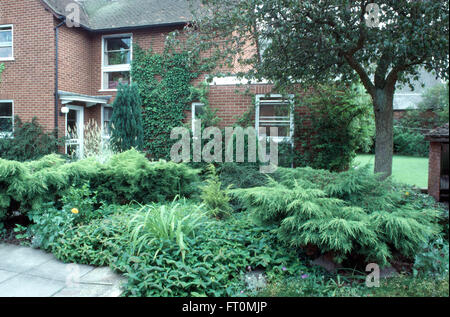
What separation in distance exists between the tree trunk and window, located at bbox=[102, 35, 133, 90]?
9.63m

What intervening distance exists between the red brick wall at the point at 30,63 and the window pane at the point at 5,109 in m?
0.36

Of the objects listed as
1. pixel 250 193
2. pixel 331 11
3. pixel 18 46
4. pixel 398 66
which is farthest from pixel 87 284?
pixel 18 46

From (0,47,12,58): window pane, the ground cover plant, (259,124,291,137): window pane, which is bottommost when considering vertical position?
the ground cover plant

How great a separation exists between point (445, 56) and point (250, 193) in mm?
3604

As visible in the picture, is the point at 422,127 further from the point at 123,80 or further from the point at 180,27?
the point at 123,80

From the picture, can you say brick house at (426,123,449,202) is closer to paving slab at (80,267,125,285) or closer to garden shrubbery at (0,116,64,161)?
paving slab at (80,267,125,285)

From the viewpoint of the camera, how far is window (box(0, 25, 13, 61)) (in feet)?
40.9

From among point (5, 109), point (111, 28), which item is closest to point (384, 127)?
point (111, 28)

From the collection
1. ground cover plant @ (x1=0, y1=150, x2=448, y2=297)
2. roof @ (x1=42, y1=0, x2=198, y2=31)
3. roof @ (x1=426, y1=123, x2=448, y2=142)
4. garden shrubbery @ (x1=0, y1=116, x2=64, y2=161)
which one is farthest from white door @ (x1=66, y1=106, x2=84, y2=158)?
roof @ (x1=426, y1=123, x2=448, y2=142)

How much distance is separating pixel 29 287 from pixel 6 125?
11288 mm

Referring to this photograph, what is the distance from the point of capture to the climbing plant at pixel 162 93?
39.4 ft

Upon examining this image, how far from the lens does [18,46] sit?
12.2 meters

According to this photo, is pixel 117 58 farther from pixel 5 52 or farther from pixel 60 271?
pixel 60 271
